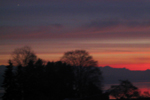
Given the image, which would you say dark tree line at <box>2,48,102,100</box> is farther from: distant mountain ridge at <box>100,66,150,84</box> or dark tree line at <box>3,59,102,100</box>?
distant mountain ridge at <box>100,66,150,84</box>

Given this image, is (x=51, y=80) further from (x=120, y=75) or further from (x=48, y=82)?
(x=120, y=75)

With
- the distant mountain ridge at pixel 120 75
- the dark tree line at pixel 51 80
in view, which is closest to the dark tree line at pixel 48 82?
the dark tree line at pixel 51 80

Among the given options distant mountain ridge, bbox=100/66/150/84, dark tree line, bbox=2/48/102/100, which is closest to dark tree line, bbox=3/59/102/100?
dark tree line, bbox=2/48/102/100

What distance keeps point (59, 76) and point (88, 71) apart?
5780mm

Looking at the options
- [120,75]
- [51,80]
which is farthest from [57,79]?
[120,75]

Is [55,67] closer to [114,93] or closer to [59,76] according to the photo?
[59,76]

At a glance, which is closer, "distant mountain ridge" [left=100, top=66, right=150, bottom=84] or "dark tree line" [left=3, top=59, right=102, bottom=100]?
"dark tree line" [left=3, top=59, right=102, bottom=100]

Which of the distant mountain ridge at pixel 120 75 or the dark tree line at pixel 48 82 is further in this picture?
the distant mountain ridge at pixel 120 75

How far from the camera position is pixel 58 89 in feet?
110

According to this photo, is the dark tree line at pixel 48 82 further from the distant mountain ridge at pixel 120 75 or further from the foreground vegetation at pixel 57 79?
the distant mountain ridge at pixel 120 75

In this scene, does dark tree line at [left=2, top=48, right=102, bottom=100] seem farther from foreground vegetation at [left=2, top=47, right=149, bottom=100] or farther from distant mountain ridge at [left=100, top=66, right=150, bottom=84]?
distant mountain ridge at [left=100, top=66, right=150, bottom=84]

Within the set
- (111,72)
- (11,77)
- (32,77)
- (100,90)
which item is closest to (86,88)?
(100,90)

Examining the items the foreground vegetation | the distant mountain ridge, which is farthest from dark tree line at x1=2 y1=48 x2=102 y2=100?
the distant mountain ridge

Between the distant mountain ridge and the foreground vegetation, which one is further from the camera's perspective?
the distant mountain ridge
